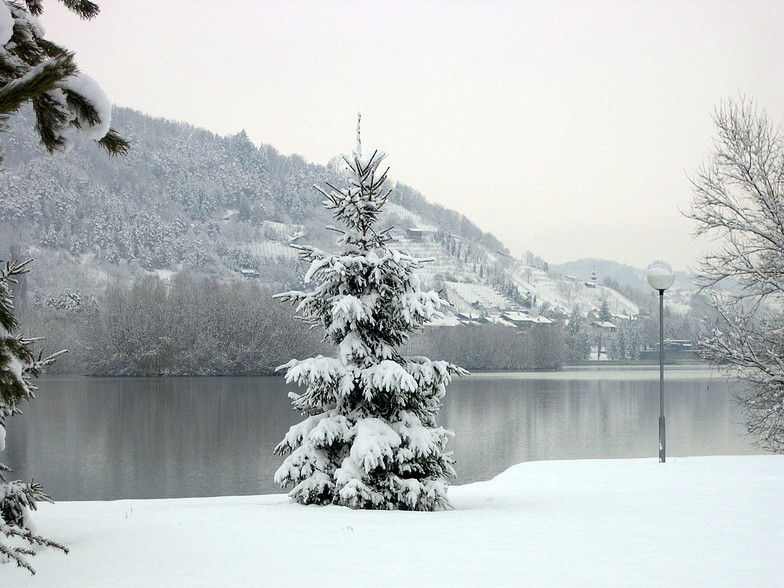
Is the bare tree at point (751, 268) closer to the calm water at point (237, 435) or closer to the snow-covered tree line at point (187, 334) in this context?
the calm water at point (237, 435)

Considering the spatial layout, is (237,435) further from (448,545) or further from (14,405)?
(14,405)

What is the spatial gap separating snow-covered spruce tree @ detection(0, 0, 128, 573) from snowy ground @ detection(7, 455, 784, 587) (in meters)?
1.28

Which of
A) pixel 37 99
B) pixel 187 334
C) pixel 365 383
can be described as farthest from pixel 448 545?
pixel 187 334

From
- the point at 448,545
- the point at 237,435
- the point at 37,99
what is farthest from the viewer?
the point at 237,435

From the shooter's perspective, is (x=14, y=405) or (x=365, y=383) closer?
(x=14, y=405)

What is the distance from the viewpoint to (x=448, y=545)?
6715 mm

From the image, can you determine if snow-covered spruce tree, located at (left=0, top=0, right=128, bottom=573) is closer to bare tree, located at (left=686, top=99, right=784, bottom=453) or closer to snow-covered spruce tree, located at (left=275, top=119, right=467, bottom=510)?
snow-covered spruce tree, located at (left=275, top=119, right=467, bottom=510)

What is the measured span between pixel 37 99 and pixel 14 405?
197 centimetres

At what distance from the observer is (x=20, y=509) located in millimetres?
6500

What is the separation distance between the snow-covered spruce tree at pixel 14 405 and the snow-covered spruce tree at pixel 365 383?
12.7 feet

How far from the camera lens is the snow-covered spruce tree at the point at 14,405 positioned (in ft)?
13.3

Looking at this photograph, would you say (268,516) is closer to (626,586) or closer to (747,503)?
(626,586)

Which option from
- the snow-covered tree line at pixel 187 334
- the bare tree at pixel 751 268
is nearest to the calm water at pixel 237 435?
the bare tree at pixel 751 268

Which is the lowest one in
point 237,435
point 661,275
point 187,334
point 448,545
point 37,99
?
point 237,435
